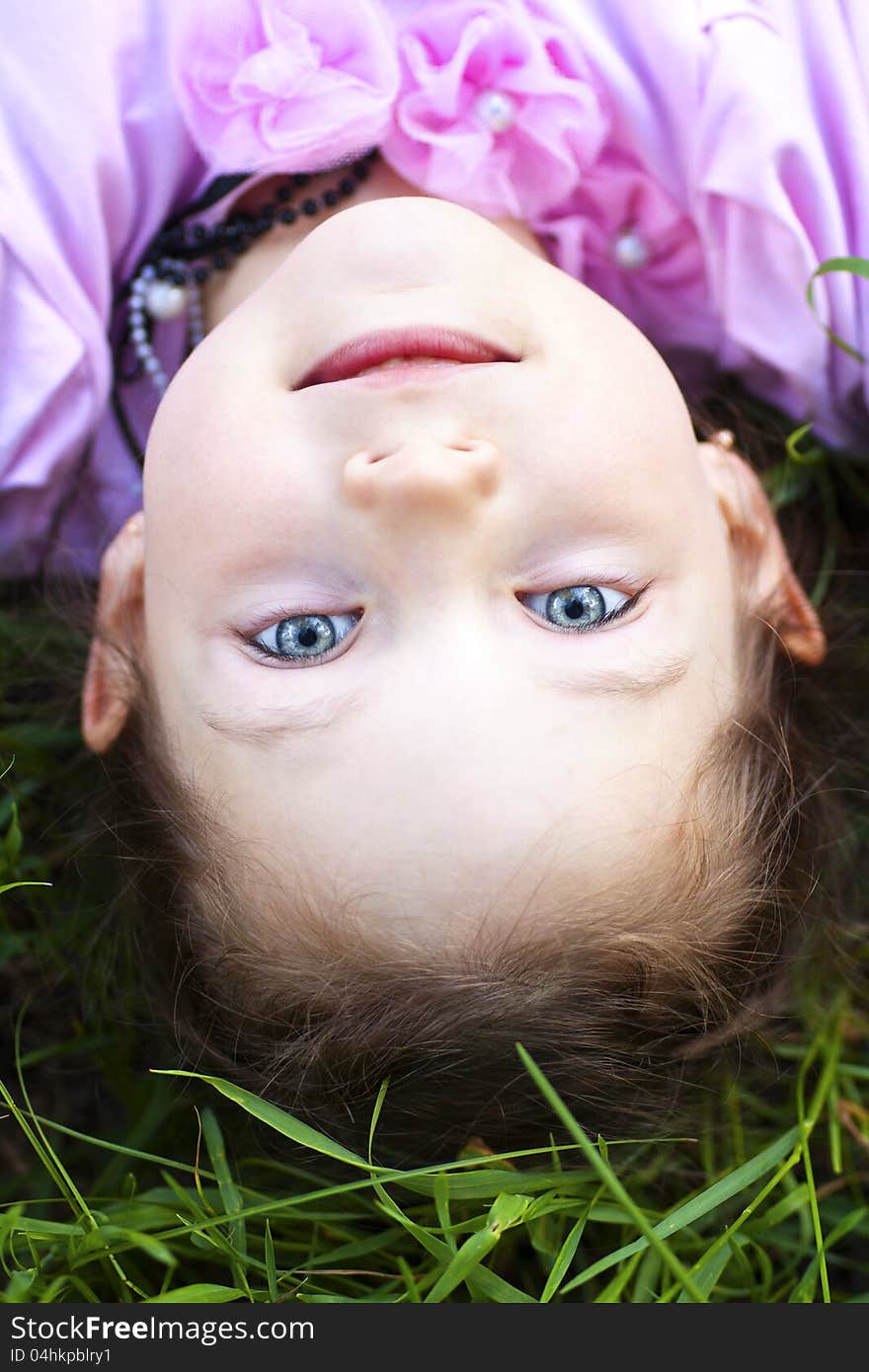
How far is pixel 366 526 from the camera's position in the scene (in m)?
1.12

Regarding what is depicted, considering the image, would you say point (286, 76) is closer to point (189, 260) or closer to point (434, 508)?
point (189, 260)

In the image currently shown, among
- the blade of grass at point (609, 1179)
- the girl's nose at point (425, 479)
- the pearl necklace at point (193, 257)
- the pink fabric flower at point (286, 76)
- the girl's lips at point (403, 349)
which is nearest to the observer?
the blade of grass at point (609, 1179)

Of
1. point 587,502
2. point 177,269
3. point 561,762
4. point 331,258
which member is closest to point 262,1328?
point 561,762

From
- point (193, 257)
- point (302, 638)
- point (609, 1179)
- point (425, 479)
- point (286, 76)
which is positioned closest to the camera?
point (609, 1179)

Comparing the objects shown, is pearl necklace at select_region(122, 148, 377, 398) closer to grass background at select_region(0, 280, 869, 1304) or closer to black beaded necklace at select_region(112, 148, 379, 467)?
black beaded necklace at select_region(112, 148, 379, 467)

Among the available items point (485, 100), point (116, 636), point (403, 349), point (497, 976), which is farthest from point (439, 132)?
point (497, 976)

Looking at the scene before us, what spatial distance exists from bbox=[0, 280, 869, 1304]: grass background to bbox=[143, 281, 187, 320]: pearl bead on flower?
0.45 meters

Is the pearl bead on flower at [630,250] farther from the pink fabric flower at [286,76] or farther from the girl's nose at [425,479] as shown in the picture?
the girl's nose at [425,479]

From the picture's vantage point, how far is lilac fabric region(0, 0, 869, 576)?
1429mm

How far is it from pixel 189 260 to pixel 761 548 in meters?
0.83

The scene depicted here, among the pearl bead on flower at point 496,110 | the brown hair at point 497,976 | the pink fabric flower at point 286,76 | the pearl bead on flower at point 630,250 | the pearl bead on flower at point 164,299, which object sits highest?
the pink fabric flower at point 286,76

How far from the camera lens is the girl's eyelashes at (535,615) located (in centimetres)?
117

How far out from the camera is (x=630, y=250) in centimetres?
166

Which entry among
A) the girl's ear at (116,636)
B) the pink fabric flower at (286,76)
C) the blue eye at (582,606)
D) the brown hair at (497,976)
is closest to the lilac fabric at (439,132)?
the pink fabric flower at (286,76)
